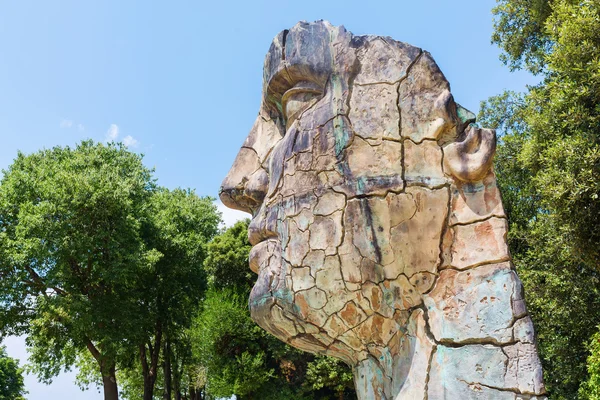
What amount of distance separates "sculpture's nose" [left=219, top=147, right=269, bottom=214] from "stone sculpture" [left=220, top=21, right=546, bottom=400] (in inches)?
11.1

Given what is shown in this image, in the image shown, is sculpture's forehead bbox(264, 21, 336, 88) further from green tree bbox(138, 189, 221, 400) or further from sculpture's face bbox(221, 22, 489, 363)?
green tree bbox(138, 189, 221, 400)

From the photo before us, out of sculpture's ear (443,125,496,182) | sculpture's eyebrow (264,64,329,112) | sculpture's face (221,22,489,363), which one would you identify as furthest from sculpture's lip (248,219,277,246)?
sculpture's ear (443,125,496,182)

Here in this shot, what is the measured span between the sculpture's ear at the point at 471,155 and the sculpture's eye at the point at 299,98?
73 centimetres

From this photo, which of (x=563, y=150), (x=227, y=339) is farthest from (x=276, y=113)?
(x=227, y=339)

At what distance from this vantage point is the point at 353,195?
2400 mm

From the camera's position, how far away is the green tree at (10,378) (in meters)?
28.0

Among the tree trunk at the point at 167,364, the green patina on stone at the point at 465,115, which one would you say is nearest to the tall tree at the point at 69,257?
the tree trunk at the point at 167,364

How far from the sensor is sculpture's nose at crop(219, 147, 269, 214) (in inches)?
117

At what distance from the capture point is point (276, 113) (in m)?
3.08

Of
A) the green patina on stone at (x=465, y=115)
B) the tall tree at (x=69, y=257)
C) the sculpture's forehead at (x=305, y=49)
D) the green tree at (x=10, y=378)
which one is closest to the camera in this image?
the green patina on stone at (x=465, y=115)

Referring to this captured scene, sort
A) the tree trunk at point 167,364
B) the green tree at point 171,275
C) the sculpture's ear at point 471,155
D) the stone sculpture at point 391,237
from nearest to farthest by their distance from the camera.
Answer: the stone sculpture at point 391,237
the sculpture's ear at point 471,155
the green tree at point 171,275
the tree trunk at point 167,364

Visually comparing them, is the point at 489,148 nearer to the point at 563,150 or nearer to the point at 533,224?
the point at 563,150

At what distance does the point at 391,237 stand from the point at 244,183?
3.44ft

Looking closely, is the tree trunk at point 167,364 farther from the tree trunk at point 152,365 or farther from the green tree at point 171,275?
the tree trunk at point 152,365
